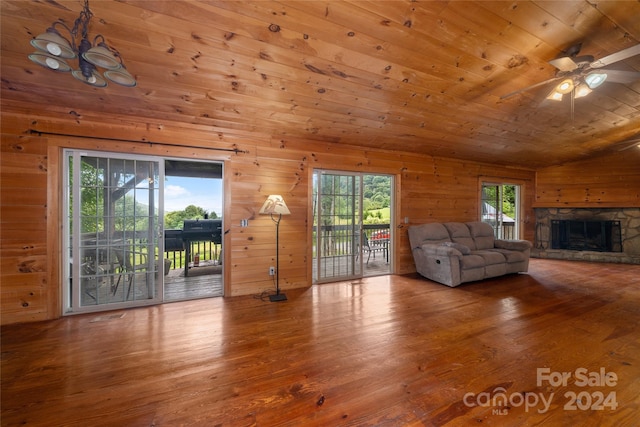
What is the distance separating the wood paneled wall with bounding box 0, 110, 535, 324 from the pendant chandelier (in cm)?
126

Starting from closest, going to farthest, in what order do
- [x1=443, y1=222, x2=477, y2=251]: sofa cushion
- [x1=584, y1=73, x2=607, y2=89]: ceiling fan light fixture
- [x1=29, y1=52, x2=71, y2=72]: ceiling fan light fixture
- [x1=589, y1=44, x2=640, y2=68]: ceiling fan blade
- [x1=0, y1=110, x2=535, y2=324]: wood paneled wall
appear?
[x1=29, y1=52, x2=71, y2=72]: ceiling fan light fixture → [x1=589, y1=44, x2=640, y2=68]: ceiling fan blade → [x1=584, y1=73, x2=607, y2=89]: ceiling fan light fixture → [x1=0, y1=110, x2=535, y2=324]: wood paneled wall → [x1=443, y1=222, x2=477, y2=251]: sofa cushion

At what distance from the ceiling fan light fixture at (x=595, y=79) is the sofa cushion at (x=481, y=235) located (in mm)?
3091

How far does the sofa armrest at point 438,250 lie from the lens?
4023 mm

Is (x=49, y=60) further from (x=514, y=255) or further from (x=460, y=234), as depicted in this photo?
(x=514, y=255)

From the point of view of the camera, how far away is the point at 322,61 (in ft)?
7.75

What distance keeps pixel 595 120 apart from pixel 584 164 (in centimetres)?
271

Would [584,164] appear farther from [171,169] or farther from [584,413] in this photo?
[171,169]

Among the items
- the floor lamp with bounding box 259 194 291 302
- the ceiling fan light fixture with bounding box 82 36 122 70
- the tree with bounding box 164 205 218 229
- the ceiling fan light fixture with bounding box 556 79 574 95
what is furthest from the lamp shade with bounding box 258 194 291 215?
the tree with bounding box 164 205 218 229

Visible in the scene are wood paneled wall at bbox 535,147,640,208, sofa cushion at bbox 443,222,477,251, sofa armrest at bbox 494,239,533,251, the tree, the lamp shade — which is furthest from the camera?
the tree

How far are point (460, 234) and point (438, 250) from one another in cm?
113

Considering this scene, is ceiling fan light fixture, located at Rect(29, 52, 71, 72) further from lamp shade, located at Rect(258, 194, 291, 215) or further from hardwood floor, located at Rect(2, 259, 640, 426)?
hardwood floor, located at Rect(2, 259, 640, 426)

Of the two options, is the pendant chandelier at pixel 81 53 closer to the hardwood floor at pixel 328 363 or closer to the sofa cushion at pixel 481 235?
the hardwood floor at pixel 328 363

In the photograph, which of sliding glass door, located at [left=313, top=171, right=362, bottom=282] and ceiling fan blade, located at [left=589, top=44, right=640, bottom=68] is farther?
sliding glass door, located at [left=313, top=171, right=362, bottom=282]

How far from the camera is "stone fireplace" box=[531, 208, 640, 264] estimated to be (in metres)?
5.63
